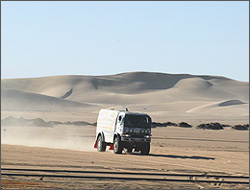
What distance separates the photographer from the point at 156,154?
100 feet

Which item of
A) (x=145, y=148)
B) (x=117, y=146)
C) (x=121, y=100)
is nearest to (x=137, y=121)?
(x=145, y=148)

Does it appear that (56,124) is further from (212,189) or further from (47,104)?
(47,104)

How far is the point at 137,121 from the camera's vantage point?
2988cm

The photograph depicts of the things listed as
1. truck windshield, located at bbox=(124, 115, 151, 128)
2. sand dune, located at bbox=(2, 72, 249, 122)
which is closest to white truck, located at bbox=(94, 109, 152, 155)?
truck windshield, located at bbox=(124, 115, 151, 128)

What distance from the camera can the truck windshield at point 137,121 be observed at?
2961 cm

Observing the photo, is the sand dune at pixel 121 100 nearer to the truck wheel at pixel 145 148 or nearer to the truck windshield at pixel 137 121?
the truck wheel at pixel 145 148

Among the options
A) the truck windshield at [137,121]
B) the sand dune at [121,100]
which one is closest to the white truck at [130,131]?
the truck windshield at [137,121]

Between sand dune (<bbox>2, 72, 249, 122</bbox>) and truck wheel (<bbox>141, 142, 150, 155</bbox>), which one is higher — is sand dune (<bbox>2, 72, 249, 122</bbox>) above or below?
above

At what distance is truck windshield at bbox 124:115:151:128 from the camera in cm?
2961

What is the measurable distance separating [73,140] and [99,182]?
80.8 feet

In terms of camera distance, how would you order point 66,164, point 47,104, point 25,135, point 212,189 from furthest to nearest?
point 47,104 → point 25,135 → point 66,164 → point 212,189

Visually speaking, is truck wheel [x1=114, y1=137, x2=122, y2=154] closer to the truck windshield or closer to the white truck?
the white truck

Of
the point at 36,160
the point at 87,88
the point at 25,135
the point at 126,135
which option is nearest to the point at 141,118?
the point at 126,135

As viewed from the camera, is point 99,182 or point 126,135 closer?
point 99,182
